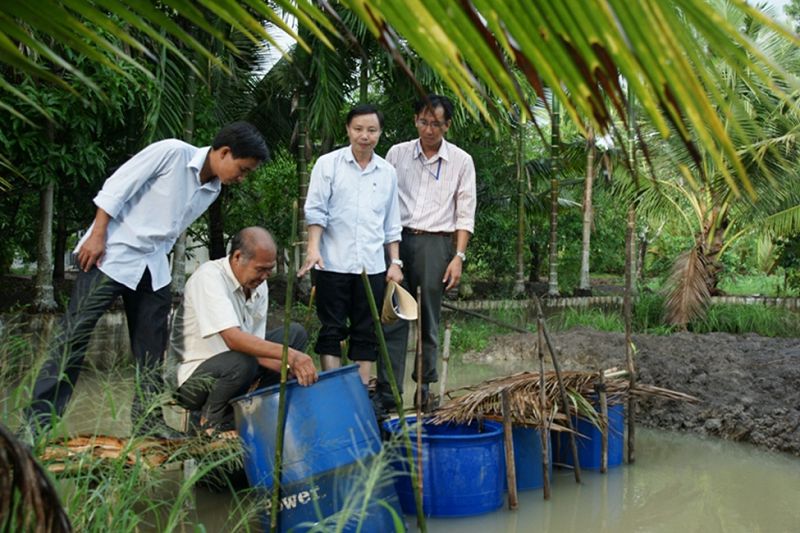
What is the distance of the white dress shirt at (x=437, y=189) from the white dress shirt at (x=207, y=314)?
1.30m

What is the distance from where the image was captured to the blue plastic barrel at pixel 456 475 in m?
4.01

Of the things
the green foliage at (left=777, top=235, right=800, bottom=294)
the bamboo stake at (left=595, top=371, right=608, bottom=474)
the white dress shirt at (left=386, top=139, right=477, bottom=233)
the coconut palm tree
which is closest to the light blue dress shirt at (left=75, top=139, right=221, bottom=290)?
the white dress shirt at (left=386, top=139, right=477, bottom=233)

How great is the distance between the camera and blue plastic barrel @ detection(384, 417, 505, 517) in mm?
4008

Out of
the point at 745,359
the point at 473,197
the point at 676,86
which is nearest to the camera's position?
the point at 676,86

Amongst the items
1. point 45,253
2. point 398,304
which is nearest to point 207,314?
point 398,304

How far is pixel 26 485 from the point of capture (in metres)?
0.64

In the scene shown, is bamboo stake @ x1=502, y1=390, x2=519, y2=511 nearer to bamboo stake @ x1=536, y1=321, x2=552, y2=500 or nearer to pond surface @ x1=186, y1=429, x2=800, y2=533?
pond surface @ x1=186, y1=429, x2=800, y2=533

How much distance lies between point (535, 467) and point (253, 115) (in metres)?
10.3

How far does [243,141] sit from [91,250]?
756 millimetres

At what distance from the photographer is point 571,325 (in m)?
11.1

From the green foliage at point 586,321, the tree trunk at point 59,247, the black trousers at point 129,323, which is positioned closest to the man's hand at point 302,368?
the black trousers at point 129,323

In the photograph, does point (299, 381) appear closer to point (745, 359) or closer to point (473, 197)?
point (473, 197)

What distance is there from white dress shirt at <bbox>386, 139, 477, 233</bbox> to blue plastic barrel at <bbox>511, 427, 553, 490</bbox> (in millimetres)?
1188

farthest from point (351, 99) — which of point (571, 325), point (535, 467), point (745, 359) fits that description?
point (535, 467)
